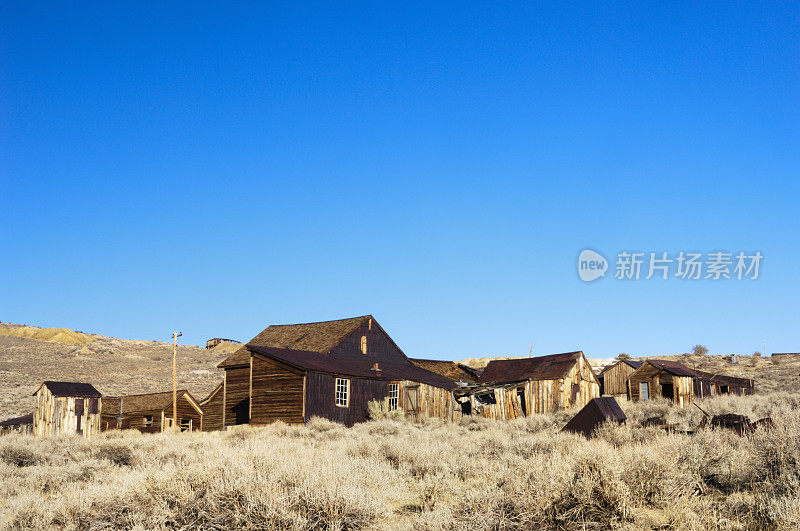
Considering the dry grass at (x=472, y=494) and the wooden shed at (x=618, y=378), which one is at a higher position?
the wooden shed at (x=618, y=378)

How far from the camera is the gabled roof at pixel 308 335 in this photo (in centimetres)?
3516

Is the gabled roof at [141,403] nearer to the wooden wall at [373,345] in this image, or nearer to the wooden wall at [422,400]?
the wooden wall at [373,345]

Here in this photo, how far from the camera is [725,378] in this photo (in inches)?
1662

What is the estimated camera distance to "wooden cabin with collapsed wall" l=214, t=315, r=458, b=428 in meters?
27.2

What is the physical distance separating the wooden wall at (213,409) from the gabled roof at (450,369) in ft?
45.4

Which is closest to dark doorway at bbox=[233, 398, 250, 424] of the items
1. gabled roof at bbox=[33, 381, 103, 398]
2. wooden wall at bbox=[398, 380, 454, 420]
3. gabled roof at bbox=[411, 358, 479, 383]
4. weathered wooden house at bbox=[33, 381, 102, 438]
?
weathered wooden house at bbox=[33, 381, 102, 438]

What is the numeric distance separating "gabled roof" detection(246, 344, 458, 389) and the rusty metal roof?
48.1 feet

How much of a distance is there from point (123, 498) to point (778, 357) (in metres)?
72.7

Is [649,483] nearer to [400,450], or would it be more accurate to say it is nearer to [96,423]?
[400,450]

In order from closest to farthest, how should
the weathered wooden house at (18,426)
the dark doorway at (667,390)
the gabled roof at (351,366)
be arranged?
1. the gabled roof at (351,366)
2. the weathered wooden house at (18,426)
3. the dark doorway at (667,390)

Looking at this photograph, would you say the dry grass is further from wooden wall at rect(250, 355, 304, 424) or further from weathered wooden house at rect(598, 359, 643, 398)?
weathered wooden house at rect(598, 359, 643, 398)

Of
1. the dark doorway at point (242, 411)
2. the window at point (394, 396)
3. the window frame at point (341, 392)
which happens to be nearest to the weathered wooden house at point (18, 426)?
the dark doorway at point (242, 411)

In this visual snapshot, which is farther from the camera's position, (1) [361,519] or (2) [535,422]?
(2) [535,422]

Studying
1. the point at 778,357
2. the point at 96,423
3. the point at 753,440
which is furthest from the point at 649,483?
the point at 778,357
